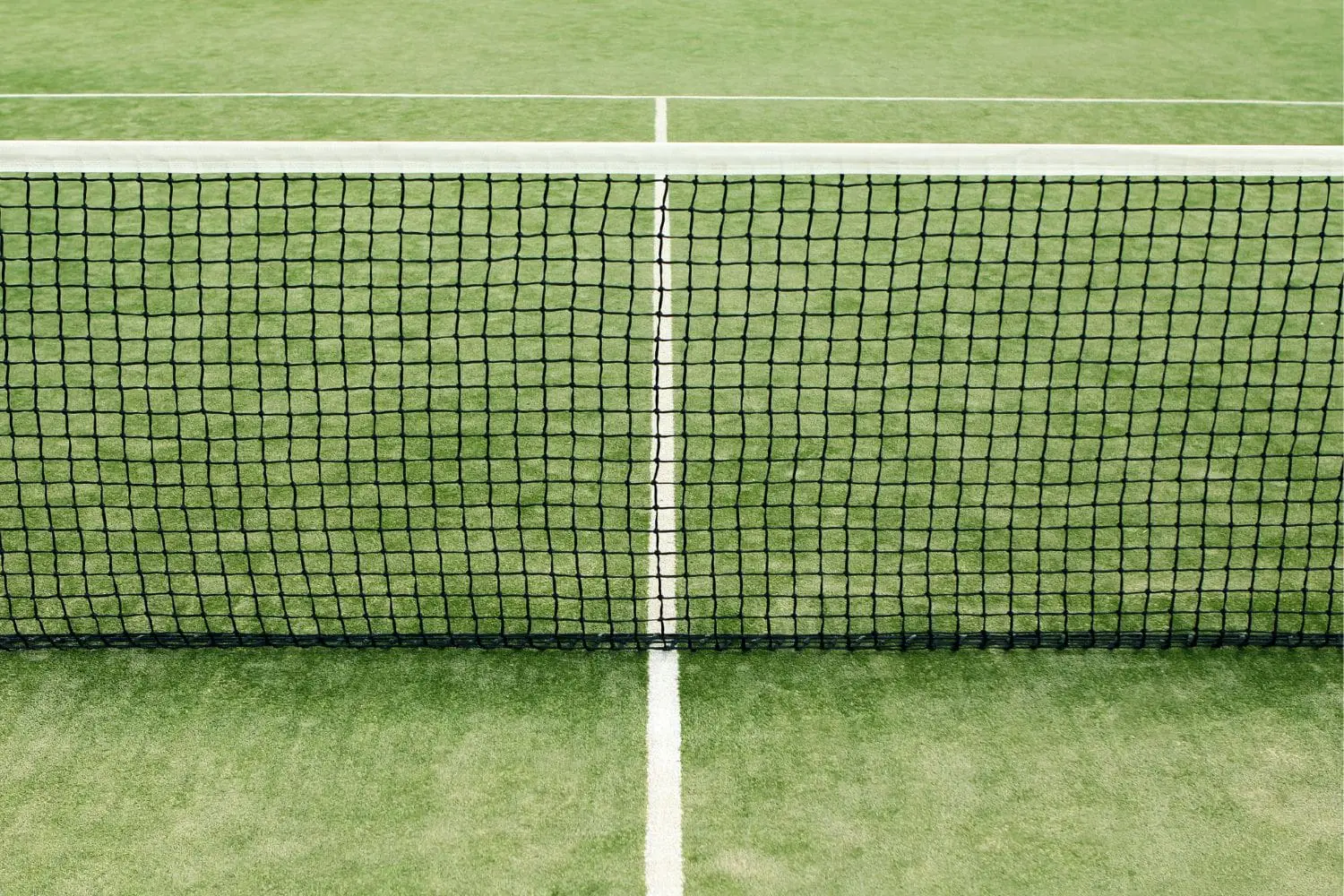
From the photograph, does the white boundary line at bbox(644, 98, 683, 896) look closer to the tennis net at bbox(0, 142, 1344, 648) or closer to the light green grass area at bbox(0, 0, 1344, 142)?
the tennis net at bbox(0, 142, 1344, 648)

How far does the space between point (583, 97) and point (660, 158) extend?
9.01 meters

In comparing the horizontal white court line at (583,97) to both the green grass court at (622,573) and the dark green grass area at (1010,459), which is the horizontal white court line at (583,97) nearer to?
the green grass court at (622,573)

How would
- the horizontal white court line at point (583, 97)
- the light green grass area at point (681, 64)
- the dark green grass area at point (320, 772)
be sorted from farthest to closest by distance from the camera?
1. the horizontal white court line at point (583, 97)
2. the light green grass area at point (681, 64)
3. the dark green grass area at point (320, 772)

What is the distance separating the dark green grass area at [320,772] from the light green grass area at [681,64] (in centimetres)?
788

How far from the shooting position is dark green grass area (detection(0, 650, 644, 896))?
165 inches

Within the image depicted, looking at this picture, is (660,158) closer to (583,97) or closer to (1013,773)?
(1013,773)

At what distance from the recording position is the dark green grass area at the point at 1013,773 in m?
4.22

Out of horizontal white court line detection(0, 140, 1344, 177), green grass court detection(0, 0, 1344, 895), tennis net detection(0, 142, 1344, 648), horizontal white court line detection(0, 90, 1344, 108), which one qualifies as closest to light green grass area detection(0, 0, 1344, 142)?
horizontal white court line detection(0, 90, 1344, 108)

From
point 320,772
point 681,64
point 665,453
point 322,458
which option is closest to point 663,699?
point 320,772

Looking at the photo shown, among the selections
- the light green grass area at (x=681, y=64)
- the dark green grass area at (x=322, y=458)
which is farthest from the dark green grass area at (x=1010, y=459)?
the light green grass area at (x=681, y=64)

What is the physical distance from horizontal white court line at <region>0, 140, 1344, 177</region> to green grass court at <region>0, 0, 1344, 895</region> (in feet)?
1.29

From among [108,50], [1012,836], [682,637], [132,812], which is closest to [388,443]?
[682,637]

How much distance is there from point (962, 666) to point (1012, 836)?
0.89 metres

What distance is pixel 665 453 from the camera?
21.7 ft
